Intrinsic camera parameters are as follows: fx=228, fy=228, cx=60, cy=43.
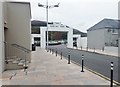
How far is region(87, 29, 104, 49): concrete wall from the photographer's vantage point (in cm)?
4828

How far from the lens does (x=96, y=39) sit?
51.4m

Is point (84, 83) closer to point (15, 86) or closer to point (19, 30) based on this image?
point (15, 86)

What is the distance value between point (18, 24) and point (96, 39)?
112 feet

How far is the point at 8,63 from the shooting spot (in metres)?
16.0

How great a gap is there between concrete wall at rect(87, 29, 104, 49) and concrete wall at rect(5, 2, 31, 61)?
100 ft

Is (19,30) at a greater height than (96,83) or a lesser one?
greater

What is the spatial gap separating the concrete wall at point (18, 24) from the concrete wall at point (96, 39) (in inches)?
1201

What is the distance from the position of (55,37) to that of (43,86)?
83.3m

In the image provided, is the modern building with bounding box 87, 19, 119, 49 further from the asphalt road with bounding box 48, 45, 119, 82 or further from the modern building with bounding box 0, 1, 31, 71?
the modern building with bounding box 0, 1, 31, 71

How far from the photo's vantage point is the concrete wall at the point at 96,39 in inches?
1901

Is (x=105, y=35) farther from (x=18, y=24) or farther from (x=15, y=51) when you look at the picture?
(x=15, y=51)

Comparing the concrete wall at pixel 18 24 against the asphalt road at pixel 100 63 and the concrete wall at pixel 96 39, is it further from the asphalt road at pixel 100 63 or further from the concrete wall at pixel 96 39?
the concrete wall at pixel 96 39

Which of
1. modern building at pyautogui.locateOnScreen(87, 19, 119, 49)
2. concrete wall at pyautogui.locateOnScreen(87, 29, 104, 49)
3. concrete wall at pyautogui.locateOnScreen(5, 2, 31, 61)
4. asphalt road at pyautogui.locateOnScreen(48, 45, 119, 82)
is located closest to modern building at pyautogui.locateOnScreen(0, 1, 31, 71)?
concrete wall at pyautogui.locateOnScreen(5, 2, 31, 61)

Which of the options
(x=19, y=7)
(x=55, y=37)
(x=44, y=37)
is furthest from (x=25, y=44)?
(x=55, y=37)
